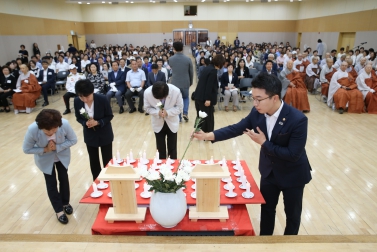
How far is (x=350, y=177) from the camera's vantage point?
149 inches

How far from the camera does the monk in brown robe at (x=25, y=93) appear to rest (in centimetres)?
692

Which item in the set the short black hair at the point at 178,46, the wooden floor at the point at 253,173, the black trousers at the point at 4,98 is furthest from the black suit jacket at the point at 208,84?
the black trousers at the point at 4,98

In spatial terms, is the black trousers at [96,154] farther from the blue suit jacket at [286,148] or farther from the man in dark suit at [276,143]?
the blue suit jacket at [286,148]

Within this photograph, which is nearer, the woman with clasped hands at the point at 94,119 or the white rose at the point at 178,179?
the white rose at the point at 178,179

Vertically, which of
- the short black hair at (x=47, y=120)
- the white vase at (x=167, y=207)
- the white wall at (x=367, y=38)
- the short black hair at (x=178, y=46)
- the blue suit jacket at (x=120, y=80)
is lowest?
the white vase at (x=167, y=207)

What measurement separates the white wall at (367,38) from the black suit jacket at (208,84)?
10975 millimetres

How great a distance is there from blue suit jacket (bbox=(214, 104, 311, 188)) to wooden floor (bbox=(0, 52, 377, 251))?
1.67 ft

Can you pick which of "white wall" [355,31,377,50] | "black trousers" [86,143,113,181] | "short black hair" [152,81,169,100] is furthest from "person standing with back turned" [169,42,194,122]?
"white wall" [355,31,377,50]

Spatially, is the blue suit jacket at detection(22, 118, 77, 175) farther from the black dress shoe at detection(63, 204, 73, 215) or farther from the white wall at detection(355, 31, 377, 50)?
the white wall at detection(355, 31, 377, 50)

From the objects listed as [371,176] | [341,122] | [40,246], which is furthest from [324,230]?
[341,122]

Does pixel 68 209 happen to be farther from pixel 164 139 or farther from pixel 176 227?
pixel 176 227

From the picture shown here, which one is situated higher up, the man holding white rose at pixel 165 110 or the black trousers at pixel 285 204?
the man holding white rose at pixel 165 110

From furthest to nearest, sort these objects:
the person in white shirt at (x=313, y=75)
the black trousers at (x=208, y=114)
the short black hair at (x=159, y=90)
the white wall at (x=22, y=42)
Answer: the white wall at (x=22, y=42) → the person in white shirt at (x=313, y=75) → the black trousers at (x=208, y=114) → the short black hair at (x=159, y=90)

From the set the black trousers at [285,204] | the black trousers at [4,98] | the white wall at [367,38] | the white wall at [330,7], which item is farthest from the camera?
the white wall at [330,7]
